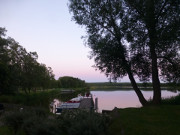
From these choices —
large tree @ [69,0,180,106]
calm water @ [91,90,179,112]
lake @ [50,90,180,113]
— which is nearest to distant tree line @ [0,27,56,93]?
lake @ [50,90,180,113]

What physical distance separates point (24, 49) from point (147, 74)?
3291cm

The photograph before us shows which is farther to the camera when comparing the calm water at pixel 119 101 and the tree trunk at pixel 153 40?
the calm water at pixel 119 101

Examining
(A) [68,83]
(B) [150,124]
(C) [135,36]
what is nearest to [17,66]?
(C) [135,36]

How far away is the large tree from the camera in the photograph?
1448 centimetres

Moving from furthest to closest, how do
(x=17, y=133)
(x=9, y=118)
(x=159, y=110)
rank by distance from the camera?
1. (x=159, y=110)
2. (x=17, y=133)
3. (x=9, y=118)

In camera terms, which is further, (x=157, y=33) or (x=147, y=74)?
(x=147, y=74)

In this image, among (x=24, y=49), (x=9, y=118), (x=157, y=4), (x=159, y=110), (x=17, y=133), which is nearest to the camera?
(x=9, y=118)

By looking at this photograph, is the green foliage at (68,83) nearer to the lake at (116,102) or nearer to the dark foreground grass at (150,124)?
the lake at (116,102)

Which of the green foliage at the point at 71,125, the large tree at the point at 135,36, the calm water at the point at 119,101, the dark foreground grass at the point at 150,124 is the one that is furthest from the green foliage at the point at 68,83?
the green foliage at the point at 71,125

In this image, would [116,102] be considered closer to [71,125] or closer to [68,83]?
[71,125]

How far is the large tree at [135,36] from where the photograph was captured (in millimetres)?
14477

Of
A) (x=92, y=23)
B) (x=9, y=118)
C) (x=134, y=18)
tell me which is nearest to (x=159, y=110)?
(x=134, y=18)

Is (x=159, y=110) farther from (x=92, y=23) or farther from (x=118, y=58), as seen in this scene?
(x=92, y=23)

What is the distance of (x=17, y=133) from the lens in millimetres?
9914
